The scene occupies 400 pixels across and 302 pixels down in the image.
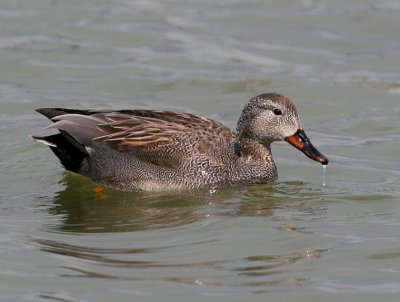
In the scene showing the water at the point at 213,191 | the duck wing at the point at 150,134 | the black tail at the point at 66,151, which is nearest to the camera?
the water at the point at 213,191

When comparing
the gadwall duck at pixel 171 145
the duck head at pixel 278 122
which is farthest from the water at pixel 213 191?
the duck head at pixel 278 122

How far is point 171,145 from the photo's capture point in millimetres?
13328

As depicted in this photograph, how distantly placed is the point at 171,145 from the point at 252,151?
1.03m

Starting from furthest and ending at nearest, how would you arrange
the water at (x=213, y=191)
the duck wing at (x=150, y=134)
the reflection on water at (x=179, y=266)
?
the duck wing at (x=150, y=134)
the water at (x=213, y=191)
the reflection on water at (x=179, y=266)

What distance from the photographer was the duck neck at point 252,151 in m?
13.7

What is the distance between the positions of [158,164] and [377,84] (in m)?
6.04

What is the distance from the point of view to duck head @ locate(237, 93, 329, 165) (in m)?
13.4

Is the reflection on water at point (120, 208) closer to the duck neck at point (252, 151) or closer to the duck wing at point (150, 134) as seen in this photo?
the duck wing at point (150, 134)

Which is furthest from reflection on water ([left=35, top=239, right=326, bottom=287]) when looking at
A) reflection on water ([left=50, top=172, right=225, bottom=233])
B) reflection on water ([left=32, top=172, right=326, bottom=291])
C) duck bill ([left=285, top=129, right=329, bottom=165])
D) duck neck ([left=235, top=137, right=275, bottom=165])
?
duck neck ([left=235, top=137, right=275, bottom=165])

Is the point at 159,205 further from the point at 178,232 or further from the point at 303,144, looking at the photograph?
the point at 303,144

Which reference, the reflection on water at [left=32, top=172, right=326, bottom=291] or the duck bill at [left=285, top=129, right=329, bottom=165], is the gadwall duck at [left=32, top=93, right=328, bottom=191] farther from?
the reflection on water at [left=32, top=172, right=326, bottom=291]

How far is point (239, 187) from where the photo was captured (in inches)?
535

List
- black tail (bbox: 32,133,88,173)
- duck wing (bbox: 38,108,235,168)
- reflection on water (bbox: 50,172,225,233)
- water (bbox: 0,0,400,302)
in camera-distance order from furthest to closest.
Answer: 1. black tail (bbox: 32,133,88,173)
2. duck wing (bbox: 38,108,235,168)
3. reflection on water (bbox: 50,172,225,233)
4. water (bbox: 0,0,400,302)

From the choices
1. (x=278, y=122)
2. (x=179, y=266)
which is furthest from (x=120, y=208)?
(x=179, y=266)
